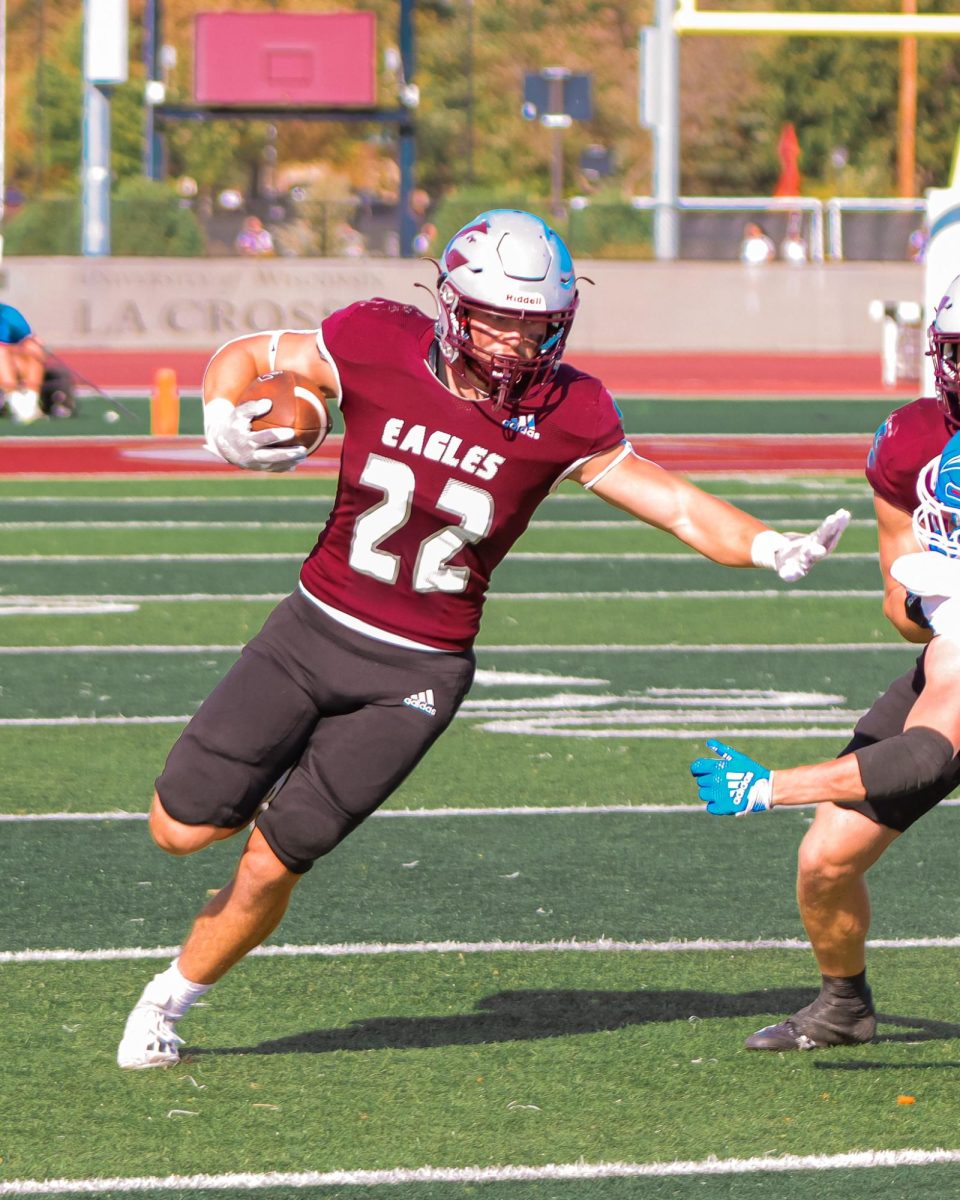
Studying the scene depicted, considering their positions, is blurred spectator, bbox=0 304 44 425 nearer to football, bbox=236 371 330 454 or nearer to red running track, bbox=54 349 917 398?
football, bbox=236 371 330 454

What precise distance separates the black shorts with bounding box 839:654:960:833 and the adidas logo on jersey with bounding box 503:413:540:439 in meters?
0.92

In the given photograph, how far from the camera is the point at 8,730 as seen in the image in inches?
330

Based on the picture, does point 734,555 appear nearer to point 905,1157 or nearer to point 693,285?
point 905,1157

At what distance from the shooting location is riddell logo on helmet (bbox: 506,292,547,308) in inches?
185

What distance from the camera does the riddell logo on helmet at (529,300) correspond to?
471cm

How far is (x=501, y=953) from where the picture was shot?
19.0ft

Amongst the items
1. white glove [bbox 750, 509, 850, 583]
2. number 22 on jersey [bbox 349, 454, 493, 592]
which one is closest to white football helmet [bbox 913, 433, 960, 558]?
white glove [bbox 750, 509, 850, 583]

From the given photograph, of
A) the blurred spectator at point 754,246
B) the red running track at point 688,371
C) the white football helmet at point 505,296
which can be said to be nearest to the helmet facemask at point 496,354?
the white football helmet at point 505,296

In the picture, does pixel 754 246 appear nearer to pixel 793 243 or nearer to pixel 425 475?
pixel 793 243

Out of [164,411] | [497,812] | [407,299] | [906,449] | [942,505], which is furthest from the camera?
[407,299]

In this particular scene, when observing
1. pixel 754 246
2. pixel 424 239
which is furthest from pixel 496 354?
pixel 424 239

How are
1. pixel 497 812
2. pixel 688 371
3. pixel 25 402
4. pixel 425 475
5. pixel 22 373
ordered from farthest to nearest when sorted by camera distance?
pixel 688 371 < pixel 497 812 < pixel 25 402 < pixel 22 373 < pixel 425 475

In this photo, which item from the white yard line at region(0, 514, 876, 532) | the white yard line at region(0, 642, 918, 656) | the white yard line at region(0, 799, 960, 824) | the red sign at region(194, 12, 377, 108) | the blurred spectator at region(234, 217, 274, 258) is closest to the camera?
the white yard line at region(0, 799, 960, 824)

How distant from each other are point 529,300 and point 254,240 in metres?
34.8
